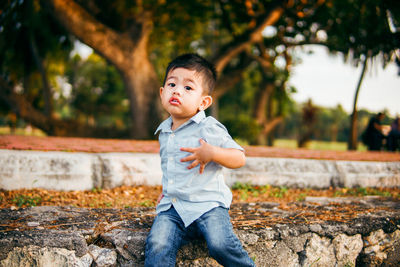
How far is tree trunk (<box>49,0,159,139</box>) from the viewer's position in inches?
299

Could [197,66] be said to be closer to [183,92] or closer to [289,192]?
[183,92]

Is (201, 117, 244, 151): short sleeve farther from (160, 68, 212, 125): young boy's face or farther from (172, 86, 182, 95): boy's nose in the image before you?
(172, 86, 182, 95): boy's nose

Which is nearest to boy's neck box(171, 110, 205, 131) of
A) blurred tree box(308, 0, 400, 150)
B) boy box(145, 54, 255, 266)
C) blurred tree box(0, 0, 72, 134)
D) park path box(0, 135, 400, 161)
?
boy box(145, 54, 255, 266)

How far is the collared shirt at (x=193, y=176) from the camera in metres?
1.84

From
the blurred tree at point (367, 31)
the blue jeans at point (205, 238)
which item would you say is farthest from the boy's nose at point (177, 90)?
the blurred tree at point (367, 31)

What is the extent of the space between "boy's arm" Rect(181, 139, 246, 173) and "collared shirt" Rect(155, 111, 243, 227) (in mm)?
72

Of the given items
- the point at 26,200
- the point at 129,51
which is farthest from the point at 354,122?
the point at 26,200

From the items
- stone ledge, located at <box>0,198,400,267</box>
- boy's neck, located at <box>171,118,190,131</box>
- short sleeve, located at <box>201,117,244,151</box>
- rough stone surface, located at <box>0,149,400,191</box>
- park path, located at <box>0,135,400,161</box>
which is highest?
boy's neck, located at <box>171,118,190,131</box>

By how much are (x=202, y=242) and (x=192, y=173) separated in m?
0.44

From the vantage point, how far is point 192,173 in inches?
74.2

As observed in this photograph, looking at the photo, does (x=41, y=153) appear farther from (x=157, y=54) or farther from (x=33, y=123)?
(x=157, y=54)

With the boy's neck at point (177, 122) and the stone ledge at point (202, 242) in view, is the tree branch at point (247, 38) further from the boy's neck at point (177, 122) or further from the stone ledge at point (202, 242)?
the boy's neck at point (177, 122)

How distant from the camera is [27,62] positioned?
44.1 ft

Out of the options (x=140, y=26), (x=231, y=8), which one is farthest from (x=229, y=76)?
(x=140, y=26)
